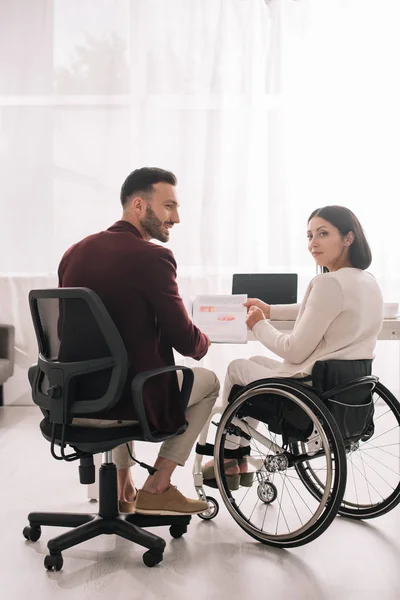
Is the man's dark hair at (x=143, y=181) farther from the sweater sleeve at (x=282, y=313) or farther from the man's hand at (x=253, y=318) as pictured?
the sweater sleeve at (x=282, y=313)

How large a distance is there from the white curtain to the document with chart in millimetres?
2328

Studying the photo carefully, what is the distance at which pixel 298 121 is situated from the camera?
4680 millimetres

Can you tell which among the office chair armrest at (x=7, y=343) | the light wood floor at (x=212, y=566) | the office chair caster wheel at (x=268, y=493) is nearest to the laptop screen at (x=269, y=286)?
the office chair caster wheel at (x=268, y=493)

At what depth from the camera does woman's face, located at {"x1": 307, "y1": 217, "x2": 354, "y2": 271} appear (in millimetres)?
2223

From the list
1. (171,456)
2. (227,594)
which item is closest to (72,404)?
(171,456)

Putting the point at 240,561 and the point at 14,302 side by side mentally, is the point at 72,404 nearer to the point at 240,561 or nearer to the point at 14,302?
the point at 240,561

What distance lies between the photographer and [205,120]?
15.3ft

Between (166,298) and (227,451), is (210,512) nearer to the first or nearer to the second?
(227,451)

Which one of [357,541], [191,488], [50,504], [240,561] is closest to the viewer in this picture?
[240,561]

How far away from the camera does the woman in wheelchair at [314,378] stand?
1969mm

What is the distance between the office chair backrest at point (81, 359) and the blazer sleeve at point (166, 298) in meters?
0.16

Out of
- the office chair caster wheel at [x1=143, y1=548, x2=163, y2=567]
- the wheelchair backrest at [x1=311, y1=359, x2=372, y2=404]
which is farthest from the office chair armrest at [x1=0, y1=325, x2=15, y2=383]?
the wheelchair backrest at [x1=311, y1=359, x2=372, y2=404]

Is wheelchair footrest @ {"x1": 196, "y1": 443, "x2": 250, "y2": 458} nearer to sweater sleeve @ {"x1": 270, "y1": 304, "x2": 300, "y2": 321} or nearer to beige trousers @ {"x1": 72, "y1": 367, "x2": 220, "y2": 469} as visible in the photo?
beige trousers @ {"x1": 72, "y1": 367, "x2": 220, "y2": 469}

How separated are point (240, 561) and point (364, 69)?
12.1 feet
